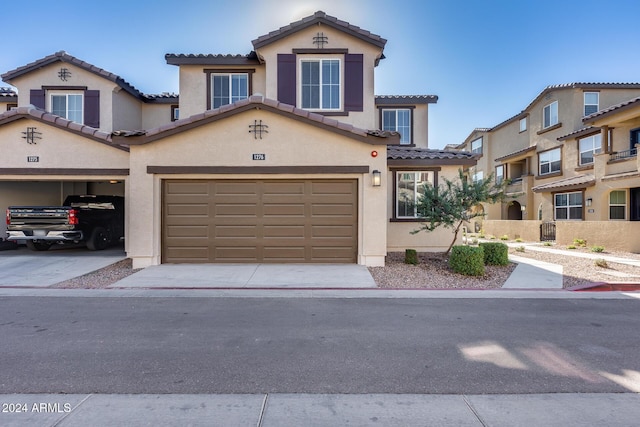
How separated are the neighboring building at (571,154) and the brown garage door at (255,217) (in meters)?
7.05

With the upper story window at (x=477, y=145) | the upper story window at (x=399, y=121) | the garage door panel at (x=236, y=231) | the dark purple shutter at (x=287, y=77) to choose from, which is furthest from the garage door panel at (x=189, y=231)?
the upper story window at (x=477, y=145)

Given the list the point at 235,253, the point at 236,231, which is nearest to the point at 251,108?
the point at 236,231

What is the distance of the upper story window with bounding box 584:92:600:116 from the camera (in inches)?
843

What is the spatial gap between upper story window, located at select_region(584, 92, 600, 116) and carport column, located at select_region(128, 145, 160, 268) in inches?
986

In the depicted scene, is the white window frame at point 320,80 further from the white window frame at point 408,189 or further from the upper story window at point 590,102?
the upper story window at point 590,102

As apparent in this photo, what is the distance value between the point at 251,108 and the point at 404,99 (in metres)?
8.59

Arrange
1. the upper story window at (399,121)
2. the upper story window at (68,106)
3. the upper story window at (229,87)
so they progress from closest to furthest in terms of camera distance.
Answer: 1. the upper story window at (229,87)
2. the upper story window at (68,106)
3. the upper story window at (399,121)

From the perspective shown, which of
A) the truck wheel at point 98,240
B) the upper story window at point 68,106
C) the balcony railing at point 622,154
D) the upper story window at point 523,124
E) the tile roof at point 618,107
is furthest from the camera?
the upper story window at point 523,124

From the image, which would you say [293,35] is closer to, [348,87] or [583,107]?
[348,87]

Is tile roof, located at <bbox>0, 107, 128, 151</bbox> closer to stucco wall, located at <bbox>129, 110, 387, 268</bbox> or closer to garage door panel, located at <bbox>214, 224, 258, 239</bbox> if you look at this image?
stucco wall, located at <bbox>129, 110, 387, 268</bbox>

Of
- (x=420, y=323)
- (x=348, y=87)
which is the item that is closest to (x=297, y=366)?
(x=420, y=323)

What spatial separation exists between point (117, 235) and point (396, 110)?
13.3m

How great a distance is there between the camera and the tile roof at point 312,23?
12.3 m

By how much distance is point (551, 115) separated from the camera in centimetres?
2366
